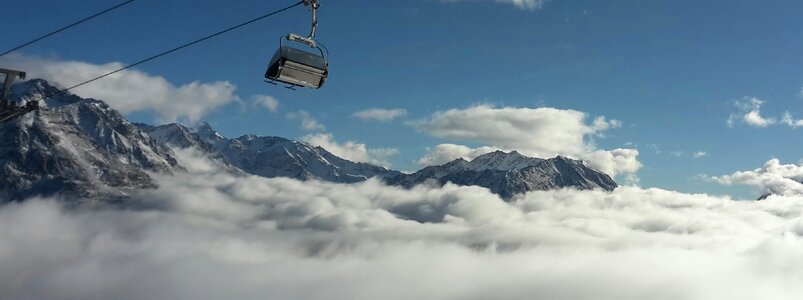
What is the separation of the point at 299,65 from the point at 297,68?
168 mm

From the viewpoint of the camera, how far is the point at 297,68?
A: 25422 millimetres

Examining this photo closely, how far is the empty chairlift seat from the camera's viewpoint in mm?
25273

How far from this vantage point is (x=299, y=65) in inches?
997

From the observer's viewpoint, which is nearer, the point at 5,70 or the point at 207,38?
the point at 207,38

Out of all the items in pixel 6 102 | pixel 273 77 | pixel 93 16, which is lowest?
pixel 6 102

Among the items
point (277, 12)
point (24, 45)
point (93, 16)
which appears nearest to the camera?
point (277, 12)

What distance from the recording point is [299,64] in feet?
82.9

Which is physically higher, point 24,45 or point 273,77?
point 24,45

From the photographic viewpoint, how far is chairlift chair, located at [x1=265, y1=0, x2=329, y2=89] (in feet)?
82.8

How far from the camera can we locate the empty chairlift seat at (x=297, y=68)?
25.3m

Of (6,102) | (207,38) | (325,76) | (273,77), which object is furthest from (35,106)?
(325,76)

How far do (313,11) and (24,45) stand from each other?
17517 mm

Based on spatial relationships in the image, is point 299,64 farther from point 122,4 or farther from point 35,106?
point 35,106

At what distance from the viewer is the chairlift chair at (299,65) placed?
2525 centimetres
